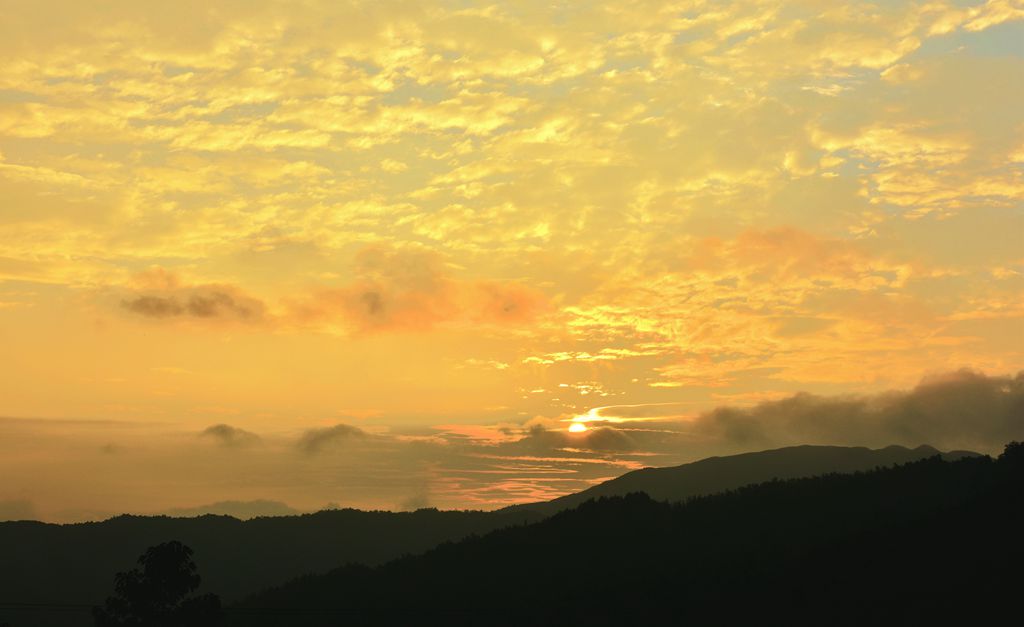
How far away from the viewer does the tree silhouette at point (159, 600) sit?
81.8 meters

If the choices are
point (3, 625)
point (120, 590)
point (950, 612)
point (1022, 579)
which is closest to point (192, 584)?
point (120, 590)

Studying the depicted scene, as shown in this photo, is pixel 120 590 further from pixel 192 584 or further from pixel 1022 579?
pixel 1022 579

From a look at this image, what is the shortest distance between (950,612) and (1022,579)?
1699 centimetres

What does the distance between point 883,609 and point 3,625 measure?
547ft

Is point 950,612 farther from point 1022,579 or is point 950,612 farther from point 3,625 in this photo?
point 3,625

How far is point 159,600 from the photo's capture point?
82625mm

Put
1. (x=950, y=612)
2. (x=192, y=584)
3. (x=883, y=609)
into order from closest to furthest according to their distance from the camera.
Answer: (x=192, y=584), (x=950, y=612), (x=883, y=609)

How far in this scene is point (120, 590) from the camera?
8312cm

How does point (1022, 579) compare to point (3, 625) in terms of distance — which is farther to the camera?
point (1022, 579)

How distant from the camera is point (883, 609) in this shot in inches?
7835

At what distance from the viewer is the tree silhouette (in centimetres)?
8175

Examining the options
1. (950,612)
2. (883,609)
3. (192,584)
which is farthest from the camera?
(883,609)

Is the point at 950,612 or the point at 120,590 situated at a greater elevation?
the point at 120,590

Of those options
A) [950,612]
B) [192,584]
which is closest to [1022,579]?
[950,612]
